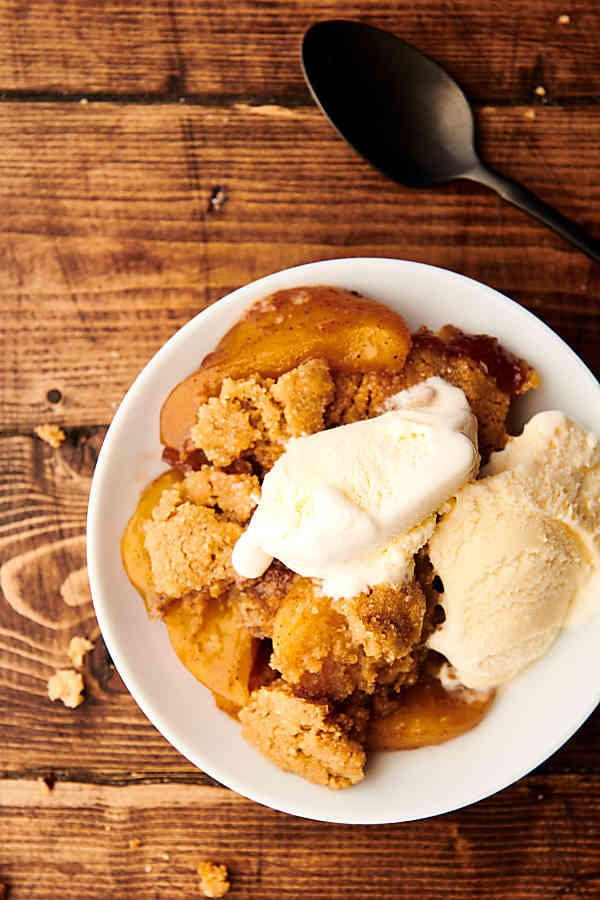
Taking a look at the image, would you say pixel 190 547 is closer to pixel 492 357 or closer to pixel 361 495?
pixel 361 495

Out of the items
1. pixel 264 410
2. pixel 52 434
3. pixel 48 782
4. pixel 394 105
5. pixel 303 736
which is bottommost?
pixel 48 782

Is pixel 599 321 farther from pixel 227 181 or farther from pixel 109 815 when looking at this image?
pixel 109 815

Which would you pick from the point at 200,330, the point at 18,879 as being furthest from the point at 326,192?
the point at 18,879

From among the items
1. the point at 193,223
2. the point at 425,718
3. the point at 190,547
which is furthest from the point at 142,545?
the point at 193,223

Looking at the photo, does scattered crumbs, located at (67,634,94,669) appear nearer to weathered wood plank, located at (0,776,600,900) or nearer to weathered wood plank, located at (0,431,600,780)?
weathered wood plank, located at (0,431,600,780)

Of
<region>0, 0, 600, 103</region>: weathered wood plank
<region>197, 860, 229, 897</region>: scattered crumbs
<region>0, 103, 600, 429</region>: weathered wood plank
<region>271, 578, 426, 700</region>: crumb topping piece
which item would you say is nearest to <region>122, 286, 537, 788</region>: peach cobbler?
<region>271, 578, 426, 700</region>: crumb topping piece

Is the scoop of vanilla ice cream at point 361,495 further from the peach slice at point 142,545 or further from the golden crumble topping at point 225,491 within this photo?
the peach slice at point 142,545
